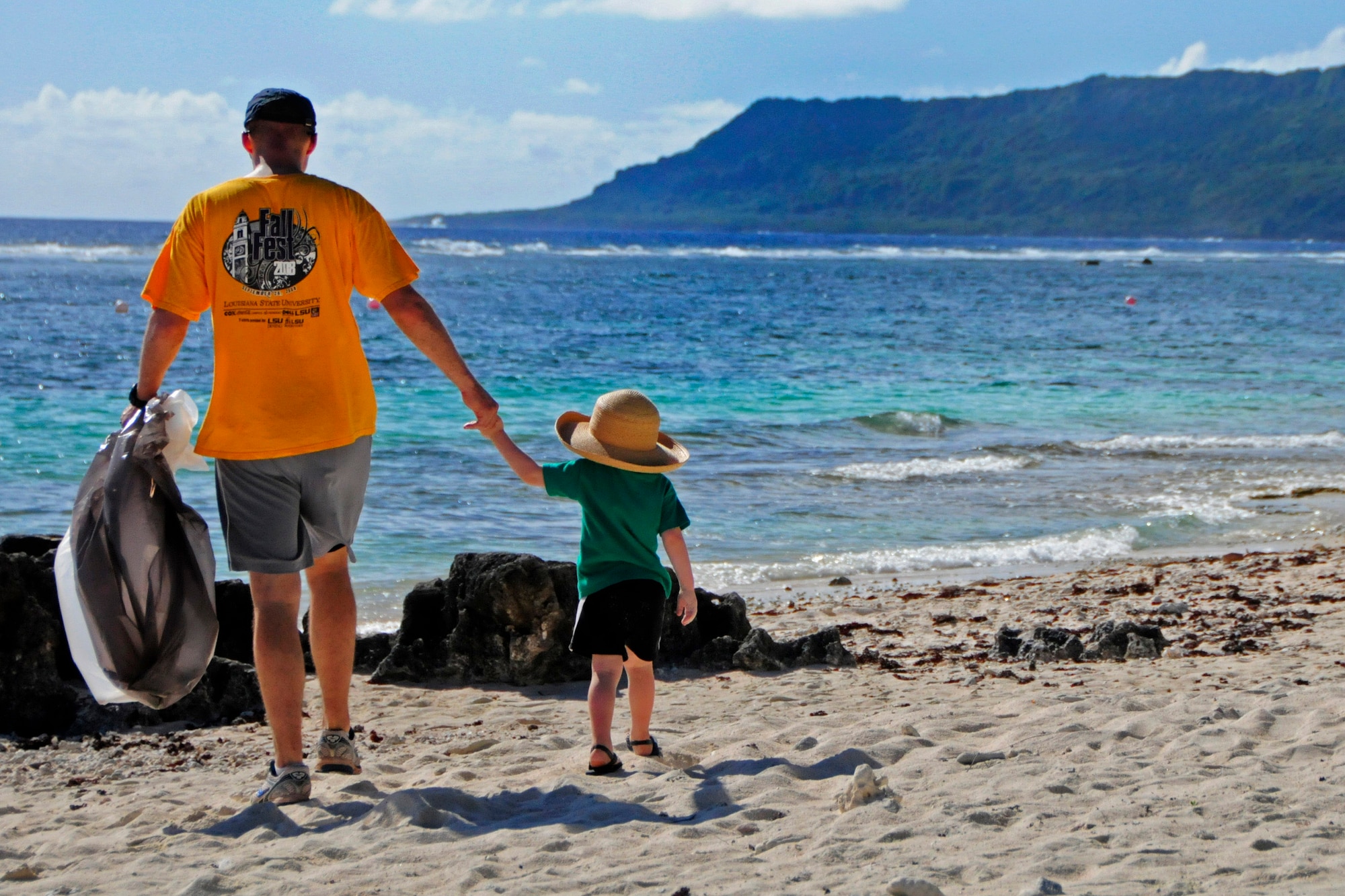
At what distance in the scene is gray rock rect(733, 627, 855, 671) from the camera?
5098mm

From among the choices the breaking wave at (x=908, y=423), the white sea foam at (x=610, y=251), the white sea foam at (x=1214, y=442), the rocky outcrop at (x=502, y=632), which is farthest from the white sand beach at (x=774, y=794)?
the white sea foam at (x=610, y=251)

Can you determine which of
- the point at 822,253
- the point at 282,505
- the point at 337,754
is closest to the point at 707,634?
the point at 337,754

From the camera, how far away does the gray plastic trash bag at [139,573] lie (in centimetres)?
337

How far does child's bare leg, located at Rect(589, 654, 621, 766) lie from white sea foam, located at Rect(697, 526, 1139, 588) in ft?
12.4

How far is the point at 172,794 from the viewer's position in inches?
140

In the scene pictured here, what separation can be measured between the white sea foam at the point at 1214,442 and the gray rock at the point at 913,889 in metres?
11.0

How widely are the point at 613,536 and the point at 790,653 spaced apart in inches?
70.5

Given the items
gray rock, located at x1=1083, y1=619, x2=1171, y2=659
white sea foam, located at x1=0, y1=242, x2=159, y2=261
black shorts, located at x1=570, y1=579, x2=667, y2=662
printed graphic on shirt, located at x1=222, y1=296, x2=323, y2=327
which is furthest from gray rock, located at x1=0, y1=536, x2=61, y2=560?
white sea foam, located at x1=0, y1=242, x2=159, y2=261

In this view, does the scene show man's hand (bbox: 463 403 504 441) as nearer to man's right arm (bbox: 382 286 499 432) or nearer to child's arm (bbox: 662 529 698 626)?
man's right arm (bbox: 382 286 499 432)

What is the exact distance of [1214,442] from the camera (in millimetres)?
13281

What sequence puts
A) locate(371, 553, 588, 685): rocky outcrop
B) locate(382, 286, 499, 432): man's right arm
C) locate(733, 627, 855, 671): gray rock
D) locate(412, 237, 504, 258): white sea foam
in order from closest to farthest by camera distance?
locate(382, 286, 499, 432): man's right arm
locate(371, 553, 588, 685): rocky outcrop
locate(733, 627, 855, 671): gray rock
locate(412, 237, 504, 258): white sea foam

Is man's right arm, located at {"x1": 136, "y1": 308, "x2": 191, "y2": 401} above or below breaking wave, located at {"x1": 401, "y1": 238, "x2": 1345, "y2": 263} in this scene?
below

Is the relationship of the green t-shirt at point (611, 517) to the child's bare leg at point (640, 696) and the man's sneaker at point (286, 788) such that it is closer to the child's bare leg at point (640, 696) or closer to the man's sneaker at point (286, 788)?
the child's bare leg at point (640, 696)

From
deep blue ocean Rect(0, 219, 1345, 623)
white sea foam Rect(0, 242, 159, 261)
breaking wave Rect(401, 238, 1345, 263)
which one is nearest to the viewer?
deep blue ocean Rect(0, 219, 1345, 623)
